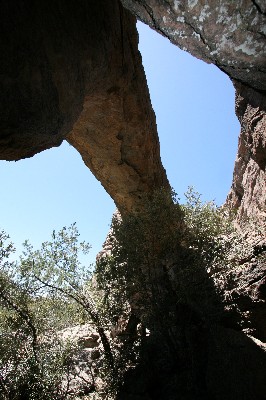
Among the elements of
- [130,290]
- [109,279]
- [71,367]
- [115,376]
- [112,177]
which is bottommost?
[115,376]

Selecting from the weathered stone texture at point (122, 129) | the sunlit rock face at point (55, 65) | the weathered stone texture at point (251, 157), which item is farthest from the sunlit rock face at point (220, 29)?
the weathered stone texture at point (251, 157)

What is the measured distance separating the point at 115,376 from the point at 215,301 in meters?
3.90

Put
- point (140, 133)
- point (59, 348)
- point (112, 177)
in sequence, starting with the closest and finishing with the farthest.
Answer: point (59, 348) → point (140, 133) → point (112, 177)

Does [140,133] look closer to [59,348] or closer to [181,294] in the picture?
[181,294]

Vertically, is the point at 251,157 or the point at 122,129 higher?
the point at 122,129

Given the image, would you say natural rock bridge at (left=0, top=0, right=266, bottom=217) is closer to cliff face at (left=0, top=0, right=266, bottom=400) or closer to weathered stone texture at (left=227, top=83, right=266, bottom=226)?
cliff face at (left=0, top=0, right=266, bottom=400)

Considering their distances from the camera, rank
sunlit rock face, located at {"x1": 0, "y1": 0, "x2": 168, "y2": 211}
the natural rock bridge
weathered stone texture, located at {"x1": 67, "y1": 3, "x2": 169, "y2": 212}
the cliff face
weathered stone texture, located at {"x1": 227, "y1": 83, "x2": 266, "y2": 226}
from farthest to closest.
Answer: weathered stone texture, located at {"x1": 227, "y1": 83, "x2": 266, "y2": 226}, weathered stone texture, located at {"x1": 67, "y1": 3, "x2": 169, "y2": 212}, sunlit rock face, located at {"x1": 0, "y1": 0, "x2": 168, "y2": 211}, the cliff face, the natural rock bridge

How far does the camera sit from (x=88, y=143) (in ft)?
39.4

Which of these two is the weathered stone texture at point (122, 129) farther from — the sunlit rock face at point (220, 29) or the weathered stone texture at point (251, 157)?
the sunlit rock face at point (220, 29)

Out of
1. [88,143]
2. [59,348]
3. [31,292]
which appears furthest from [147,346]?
[88,143]

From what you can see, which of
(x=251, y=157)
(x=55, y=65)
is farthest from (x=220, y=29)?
(x=251, y=157)

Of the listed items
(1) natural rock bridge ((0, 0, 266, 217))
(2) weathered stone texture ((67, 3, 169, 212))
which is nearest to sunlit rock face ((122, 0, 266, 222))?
(1) natural rock bridge ((0, 0, 266, 217))

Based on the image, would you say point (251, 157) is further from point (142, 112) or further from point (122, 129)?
point (122, 129)

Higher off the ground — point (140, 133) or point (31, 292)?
point (140, 133)
